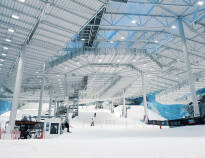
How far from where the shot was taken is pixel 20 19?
538 inches

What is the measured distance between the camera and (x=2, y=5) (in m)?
12.1

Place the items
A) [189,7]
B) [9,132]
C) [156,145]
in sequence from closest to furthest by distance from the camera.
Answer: [156,145]
[9,132]
[189,7]

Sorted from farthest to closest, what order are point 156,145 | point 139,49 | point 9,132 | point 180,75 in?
point 180,75 < point 139,49 < point 9,132 < point 156,145

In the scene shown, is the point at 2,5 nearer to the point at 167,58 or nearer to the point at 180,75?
the point at 167,58

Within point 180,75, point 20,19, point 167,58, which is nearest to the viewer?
point 20,19

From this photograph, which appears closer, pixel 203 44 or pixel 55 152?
pixel 55 152

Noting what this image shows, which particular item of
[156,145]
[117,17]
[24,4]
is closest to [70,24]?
[24,4]

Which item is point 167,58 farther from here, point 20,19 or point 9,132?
point 9,132

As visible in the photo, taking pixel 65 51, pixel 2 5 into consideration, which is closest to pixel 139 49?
pixel 65 51

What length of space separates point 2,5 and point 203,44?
88.4 ft

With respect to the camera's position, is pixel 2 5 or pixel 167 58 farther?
pixel 167 58

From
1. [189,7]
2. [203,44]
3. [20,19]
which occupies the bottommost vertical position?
[20,19]

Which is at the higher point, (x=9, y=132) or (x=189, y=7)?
(x=189, y=7)

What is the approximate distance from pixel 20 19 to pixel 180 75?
38.9 m
